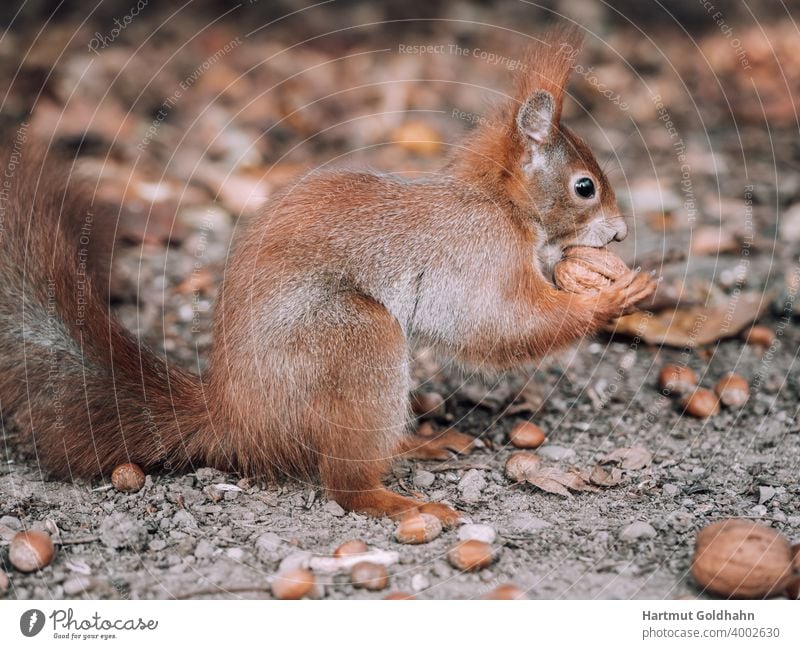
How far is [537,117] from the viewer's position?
257 cm

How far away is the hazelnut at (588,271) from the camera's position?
260 centimetres

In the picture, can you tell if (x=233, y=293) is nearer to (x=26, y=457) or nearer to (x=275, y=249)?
(x=275, y=249)

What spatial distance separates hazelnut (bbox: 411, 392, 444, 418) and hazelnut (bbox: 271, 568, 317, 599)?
99 centimetres

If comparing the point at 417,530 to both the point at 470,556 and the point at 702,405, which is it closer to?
the point at 470,556

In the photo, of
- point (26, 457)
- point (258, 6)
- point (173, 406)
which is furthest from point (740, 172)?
point (26, 457)

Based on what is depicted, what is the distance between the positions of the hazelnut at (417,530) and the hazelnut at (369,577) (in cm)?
16

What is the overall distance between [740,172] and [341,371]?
2786mm

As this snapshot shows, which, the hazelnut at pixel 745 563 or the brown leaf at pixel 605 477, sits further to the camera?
the brown leaf at pixel 605 477

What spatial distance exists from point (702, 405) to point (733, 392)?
4.9 inches

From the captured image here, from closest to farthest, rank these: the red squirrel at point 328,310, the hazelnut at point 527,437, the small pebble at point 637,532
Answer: the small pebble at point 637,532 < the red squirrel at point 328,310 < the hazelnut at point 527,437
